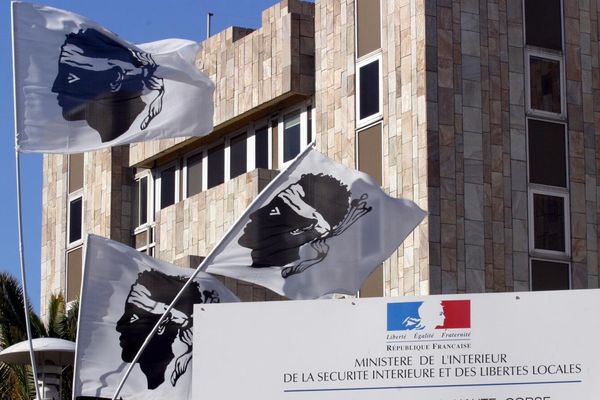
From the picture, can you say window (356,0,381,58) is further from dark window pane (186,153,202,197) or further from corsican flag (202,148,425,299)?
corsican flag (202,148,425,299)

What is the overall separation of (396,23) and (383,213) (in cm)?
933

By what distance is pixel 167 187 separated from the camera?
3372cm

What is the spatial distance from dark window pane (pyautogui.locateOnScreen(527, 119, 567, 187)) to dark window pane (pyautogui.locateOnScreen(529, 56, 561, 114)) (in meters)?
0.33

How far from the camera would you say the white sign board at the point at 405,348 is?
36.7 ft

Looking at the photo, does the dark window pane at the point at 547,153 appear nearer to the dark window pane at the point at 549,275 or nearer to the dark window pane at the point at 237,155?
the dark window pane at the point at 549,275

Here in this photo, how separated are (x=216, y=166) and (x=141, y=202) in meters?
3.18

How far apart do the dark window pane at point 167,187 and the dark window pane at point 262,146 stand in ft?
10.6

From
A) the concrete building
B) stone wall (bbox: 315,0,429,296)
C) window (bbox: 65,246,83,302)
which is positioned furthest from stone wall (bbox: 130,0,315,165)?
window (bbox: 65,246,83,302)

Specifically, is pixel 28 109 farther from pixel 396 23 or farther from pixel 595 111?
pixel 595 111

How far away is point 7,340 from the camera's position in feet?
96.6

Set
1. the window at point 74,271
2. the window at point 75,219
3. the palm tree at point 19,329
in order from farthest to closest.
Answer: the window at point 75,219 → the window at point 74,271 → the palm tree at point 19,329

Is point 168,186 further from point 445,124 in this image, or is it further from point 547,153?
point 547,153

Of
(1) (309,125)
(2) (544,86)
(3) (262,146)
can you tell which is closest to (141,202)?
(3) (262,146)

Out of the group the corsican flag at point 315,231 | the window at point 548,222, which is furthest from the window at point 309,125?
the corsican flag at point 315,231
